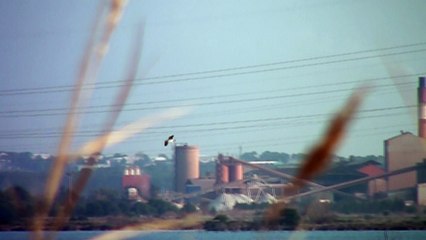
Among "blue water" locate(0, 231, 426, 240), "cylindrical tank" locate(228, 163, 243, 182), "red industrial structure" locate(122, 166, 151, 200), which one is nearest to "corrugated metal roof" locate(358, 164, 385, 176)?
"blue water" locate(0, 231, 426, 240)

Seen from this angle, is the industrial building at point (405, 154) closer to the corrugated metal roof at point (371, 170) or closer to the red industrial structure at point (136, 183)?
the corrugated metal roof at point (371, 170)

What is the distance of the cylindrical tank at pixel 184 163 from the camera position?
827 inches

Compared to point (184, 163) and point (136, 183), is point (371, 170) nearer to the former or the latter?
point (184, 163)

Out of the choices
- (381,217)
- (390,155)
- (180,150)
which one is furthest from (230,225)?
(390,155)

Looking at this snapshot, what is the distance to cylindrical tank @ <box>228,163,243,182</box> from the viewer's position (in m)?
21.5

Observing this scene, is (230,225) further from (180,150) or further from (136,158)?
(180,150)

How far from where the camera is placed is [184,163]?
22.1 metres

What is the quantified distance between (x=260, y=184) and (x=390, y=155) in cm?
418

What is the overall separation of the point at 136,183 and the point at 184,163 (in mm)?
5031

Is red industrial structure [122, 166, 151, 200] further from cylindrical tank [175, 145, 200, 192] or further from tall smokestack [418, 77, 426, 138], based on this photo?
tall smokestack [418, 77, 426, 138]

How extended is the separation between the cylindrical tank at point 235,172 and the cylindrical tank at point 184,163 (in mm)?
1169

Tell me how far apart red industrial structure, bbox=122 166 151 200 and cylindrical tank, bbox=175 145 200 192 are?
2503 millimetres

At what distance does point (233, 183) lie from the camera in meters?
20.9

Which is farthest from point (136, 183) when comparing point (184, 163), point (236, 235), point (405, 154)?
point (405, 154)
